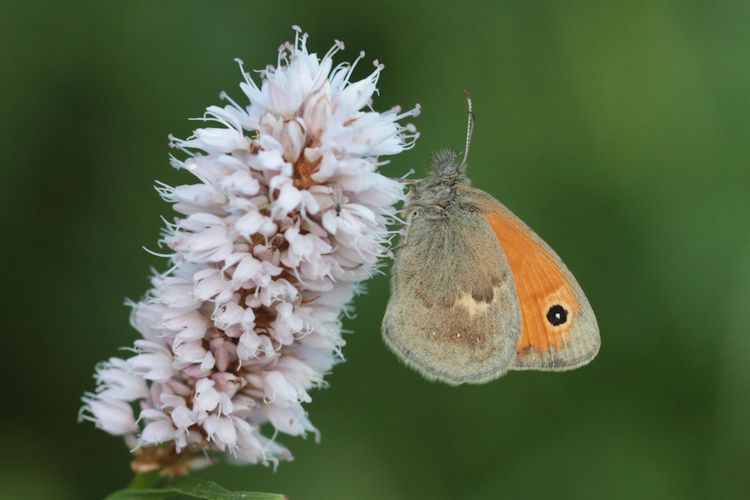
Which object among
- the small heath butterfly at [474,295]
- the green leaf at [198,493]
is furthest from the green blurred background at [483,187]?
the green leaf at [198,493]

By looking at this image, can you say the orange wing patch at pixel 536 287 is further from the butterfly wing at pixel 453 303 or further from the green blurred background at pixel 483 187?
the green blurred background at pixel 483 187

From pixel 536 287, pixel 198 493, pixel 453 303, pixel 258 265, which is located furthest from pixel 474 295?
pixel 198 493

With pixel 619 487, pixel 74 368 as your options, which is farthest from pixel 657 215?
pixel 74 368

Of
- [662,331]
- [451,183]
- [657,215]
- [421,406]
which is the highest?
[657,215]


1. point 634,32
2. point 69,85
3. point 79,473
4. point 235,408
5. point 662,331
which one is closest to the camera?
point 235,408

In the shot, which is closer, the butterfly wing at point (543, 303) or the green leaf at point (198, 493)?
the green leaf at point (198, 493)

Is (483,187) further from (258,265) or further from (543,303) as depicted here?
(258,265)

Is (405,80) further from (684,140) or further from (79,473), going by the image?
(79,473)
